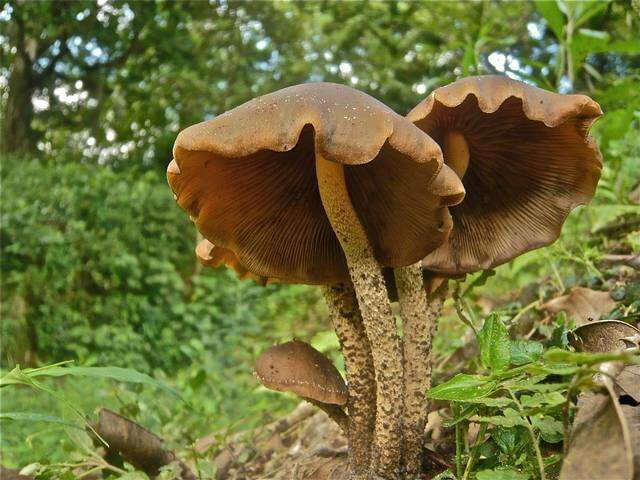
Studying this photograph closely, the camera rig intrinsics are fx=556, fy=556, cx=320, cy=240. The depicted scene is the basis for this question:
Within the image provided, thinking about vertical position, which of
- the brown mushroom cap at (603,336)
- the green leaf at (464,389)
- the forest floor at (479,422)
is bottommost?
the forest floor at (479,422)

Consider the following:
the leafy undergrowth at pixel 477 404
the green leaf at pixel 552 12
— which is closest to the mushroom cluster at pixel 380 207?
the leafy undergrowth at pixel 477 404

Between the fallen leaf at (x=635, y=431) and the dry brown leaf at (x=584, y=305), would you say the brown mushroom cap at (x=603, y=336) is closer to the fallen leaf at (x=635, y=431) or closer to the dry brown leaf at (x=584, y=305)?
the fallen leaf at (x=635, y=431)

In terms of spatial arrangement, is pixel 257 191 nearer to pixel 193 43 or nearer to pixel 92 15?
pixel 92 15

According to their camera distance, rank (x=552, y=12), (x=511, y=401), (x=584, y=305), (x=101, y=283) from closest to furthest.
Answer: (x=511, y=401) < (x=584, y=305) < (x=552, y=12) < (x=101, y=283)

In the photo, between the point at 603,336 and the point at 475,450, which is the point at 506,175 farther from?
the point at 475,450

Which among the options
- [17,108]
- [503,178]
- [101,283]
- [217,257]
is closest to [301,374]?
[217,257]

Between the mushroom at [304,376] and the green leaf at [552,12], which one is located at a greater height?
the green leaf at [552,12]

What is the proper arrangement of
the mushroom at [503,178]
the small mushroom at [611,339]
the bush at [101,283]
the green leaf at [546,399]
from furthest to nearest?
the bush at [101,283] → the mushroom at [503,178] → the small mushroom at [611,339] → the green leaf at [546,399]
